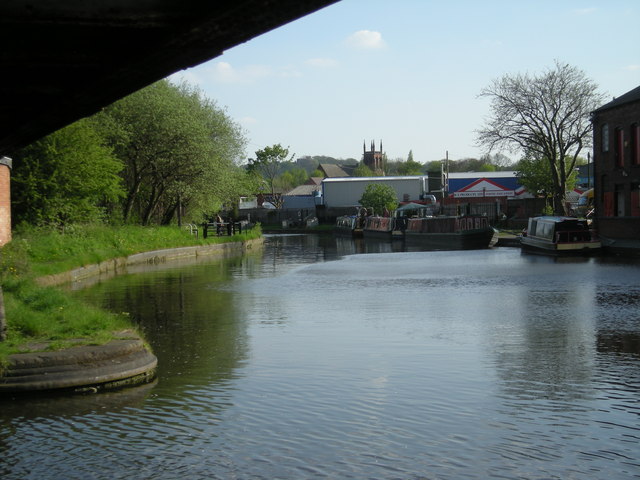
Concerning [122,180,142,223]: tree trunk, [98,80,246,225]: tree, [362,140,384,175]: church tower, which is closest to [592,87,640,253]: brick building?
[98,80,246,225]: tree

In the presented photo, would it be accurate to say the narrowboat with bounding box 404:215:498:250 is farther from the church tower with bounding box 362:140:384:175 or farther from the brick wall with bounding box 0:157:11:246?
the church tower with bounding box 362:140:384:175

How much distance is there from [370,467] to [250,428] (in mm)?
1531

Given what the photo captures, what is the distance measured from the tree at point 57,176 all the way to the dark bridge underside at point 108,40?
2368 centimetres

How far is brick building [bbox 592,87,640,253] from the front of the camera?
112ft

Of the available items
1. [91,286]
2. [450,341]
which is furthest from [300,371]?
[91,286]

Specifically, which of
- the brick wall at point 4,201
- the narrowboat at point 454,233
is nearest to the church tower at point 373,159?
the narrowboat at point 454,233

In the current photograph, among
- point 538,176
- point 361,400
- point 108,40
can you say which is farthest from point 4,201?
point 538,176

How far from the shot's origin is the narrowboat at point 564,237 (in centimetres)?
3119

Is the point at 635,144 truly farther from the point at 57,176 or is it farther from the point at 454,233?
the point at 57,176

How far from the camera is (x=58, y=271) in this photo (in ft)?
70.0

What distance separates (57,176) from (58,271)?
750 cm

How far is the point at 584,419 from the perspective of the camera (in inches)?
287

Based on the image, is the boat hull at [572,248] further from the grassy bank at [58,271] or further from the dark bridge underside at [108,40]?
the dark bridge underside at [108,40]

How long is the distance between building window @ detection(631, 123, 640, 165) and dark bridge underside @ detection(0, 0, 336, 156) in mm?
33129
